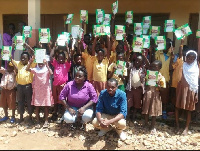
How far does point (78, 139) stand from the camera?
13.2 feet

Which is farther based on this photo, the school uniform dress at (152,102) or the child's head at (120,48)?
the child's head at (120,48)

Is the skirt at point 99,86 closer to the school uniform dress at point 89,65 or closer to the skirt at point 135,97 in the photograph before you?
the school uniform dress at point 89,65

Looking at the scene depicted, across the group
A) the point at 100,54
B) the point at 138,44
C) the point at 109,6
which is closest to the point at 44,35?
the point at 100,54

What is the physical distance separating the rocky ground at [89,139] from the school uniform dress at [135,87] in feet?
1.47

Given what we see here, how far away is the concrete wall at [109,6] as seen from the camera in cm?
614

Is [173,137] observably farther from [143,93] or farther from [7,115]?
[7,115]

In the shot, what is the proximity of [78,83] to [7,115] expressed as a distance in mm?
1815

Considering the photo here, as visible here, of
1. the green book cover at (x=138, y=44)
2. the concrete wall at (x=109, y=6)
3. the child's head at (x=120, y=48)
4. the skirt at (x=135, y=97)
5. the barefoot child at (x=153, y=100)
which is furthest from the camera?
the concrete wall at (x=109, y=6)

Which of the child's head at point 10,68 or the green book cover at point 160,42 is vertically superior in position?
the green book cover at point 160,42

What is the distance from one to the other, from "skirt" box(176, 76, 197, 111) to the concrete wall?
8.76 ft

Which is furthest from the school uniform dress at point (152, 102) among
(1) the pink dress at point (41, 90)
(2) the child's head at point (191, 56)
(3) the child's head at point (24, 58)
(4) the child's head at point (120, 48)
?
(3) the child's head at point (24, 58)

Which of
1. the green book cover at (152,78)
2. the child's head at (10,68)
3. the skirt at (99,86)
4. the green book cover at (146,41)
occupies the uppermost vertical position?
the green book cover at (146,41)

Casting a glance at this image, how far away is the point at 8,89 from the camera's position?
4.60 metres

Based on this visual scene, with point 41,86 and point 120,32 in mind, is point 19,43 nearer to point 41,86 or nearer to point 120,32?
point 41,86
